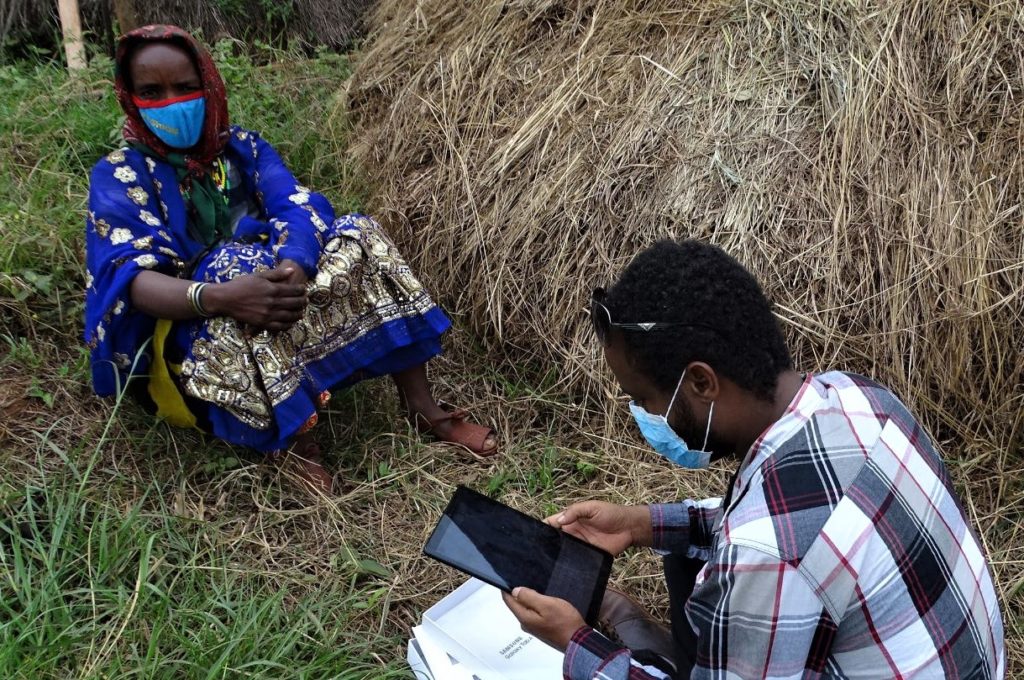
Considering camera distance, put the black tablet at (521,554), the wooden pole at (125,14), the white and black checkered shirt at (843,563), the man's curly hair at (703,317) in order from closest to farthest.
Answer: the white and black checkered shirt at (843,563), the man's curly hair at (703,317), the black tablet at (521,554), the wooden pole at (125,14)

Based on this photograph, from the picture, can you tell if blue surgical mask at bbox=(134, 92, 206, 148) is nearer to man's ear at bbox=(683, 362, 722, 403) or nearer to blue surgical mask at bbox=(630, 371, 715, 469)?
blue surgical mask at bbox=(630, 371, 715, 469)

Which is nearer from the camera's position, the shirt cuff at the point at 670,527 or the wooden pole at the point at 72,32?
the shirt cuff at the point at 670,527

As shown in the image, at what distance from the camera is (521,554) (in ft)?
5.70

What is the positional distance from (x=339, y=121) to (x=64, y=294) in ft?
4.50

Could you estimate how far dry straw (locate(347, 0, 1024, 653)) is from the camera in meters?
2.51

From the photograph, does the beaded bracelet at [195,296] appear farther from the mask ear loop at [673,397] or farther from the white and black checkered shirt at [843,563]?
the white and black checkered shirt at [843,563]

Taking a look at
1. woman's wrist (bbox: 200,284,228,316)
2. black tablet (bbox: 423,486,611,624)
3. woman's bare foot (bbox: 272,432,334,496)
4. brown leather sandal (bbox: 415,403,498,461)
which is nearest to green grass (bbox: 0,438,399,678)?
woman's bare foot (bbox: 272,432,334,496)

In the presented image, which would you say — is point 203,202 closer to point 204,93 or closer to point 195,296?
point 204,93

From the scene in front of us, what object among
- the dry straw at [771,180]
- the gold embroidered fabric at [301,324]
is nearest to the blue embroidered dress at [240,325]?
the gold embroidered fabric at [301,324]

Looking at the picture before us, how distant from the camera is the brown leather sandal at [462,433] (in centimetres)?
270

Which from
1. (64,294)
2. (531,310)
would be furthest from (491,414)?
Result: (64,294)

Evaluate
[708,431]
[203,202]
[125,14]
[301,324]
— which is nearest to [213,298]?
[301,324]

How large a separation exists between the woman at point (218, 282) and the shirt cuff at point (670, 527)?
1031 mm

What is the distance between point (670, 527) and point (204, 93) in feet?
5.50
